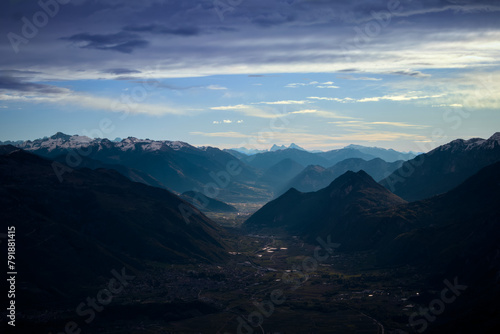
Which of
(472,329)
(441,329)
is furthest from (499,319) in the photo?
(441,329)

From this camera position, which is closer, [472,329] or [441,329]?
[472,329]

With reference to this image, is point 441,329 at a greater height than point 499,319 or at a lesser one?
lesser

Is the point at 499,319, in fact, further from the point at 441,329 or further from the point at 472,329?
the point at 441,329

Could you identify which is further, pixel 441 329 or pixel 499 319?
pixel 441 329
